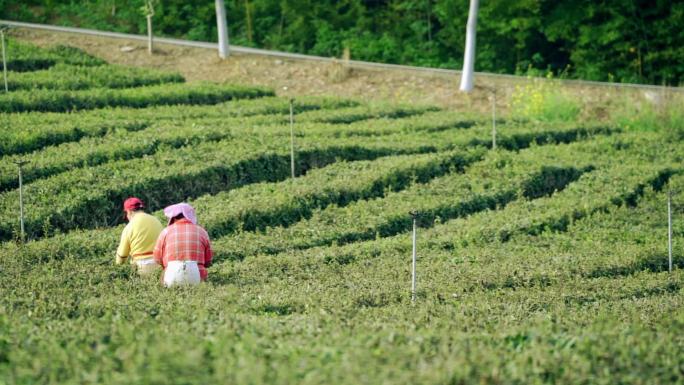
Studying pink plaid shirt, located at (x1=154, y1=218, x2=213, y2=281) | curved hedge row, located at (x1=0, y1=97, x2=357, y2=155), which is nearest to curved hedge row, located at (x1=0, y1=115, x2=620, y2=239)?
curved hedge row, located at (x1=0, y1=97, x2=357, y2=155)

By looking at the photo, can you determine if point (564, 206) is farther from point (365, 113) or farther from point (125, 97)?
point (125, 97)

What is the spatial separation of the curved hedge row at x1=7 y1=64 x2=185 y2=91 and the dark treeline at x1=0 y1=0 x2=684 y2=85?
973 centimetres

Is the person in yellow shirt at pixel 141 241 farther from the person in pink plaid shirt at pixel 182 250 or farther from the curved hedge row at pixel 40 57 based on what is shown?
the curved hedge row at pixel 40 57

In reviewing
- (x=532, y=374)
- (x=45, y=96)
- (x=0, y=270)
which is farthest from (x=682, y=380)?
(x=45, y=96)

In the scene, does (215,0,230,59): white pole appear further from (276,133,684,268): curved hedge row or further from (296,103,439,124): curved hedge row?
(276,133,684,268): curved hedge row

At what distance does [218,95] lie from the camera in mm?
26984

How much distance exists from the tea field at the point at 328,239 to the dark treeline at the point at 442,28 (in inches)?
367

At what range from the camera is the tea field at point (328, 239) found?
7570 mm

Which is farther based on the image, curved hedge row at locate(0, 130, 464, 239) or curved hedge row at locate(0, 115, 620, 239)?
curved hedge row at locate(0, 115, 620, 239)

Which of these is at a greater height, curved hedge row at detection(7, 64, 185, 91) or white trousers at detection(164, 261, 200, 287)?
curved hedge row at detection(7, 64, 185, 91)

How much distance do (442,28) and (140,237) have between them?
27841mm

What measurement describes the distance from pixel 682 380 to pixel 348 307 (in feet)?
13.5

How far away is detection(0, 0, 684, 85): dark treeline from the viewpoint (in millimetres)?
34812

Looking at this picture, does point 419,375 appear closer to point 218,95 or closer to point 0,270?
point 0,270
